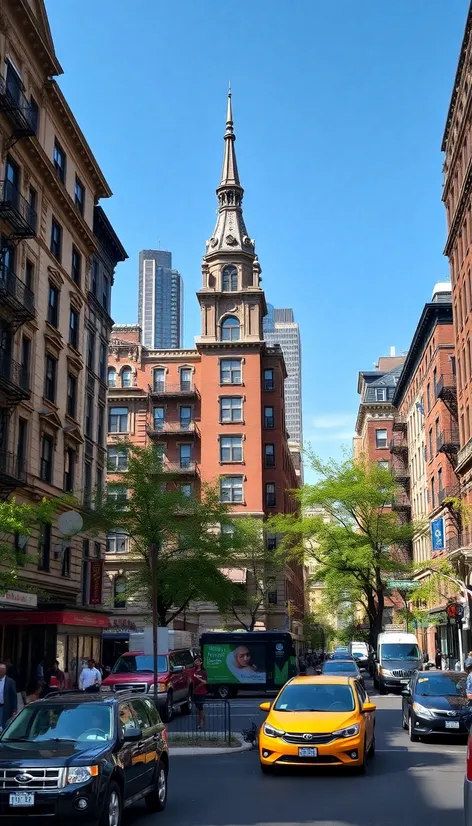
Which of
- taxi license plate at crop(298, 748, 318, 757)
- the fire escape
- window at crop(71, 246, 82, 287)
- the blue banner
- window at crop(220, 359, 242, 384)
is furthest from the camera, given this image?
window at crop(220, 359, 242, 384)

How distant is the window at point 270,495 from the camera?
70.9m

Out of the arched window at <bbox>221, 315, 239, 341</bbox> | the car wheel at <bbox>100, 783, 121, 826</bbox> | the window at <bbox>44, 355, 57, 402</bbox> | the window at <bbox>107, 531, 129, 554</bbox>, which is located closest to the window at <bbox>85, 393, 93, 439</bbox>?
the window at <bbox>44, 355, 57, 402</bbox>

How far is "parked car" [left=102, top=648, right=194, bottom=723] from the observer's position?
2695 centimetres

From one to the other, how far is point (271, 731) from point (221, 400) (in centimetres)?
5596

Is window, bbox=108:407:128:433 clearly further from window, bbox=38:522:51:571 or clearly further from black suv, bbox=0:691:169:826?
black suv, bbox=0:691:169:826

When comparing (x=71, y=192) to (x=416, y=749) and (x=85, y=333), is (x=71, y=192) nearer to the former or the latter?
(x=85, y=333)

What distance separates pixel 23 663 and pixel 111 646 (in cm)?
2011

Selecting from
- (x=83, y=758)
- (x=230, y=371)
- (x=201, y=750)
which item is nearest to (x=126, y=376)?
(x=230, y=371)

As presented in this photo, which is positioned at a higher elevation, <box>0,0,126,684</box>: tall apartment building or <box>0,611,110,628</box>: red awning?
<box>0,0,126,684</box>: tall apartment building

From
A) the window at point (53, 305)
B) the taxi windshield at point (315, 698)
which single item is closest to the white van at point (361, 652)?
the window at point (53, 305)

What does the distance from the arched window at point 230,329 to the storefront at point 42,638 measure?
38592 mm

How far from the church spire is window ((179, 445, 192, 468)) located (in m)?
16.1

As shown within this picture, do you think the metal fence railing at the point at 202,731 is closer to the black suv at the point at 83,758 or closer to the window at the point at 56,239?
the black suv at the point at 83,758

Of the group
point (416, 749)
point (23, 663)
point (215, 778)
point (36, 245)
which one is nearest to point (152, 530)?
point (23, 663)
